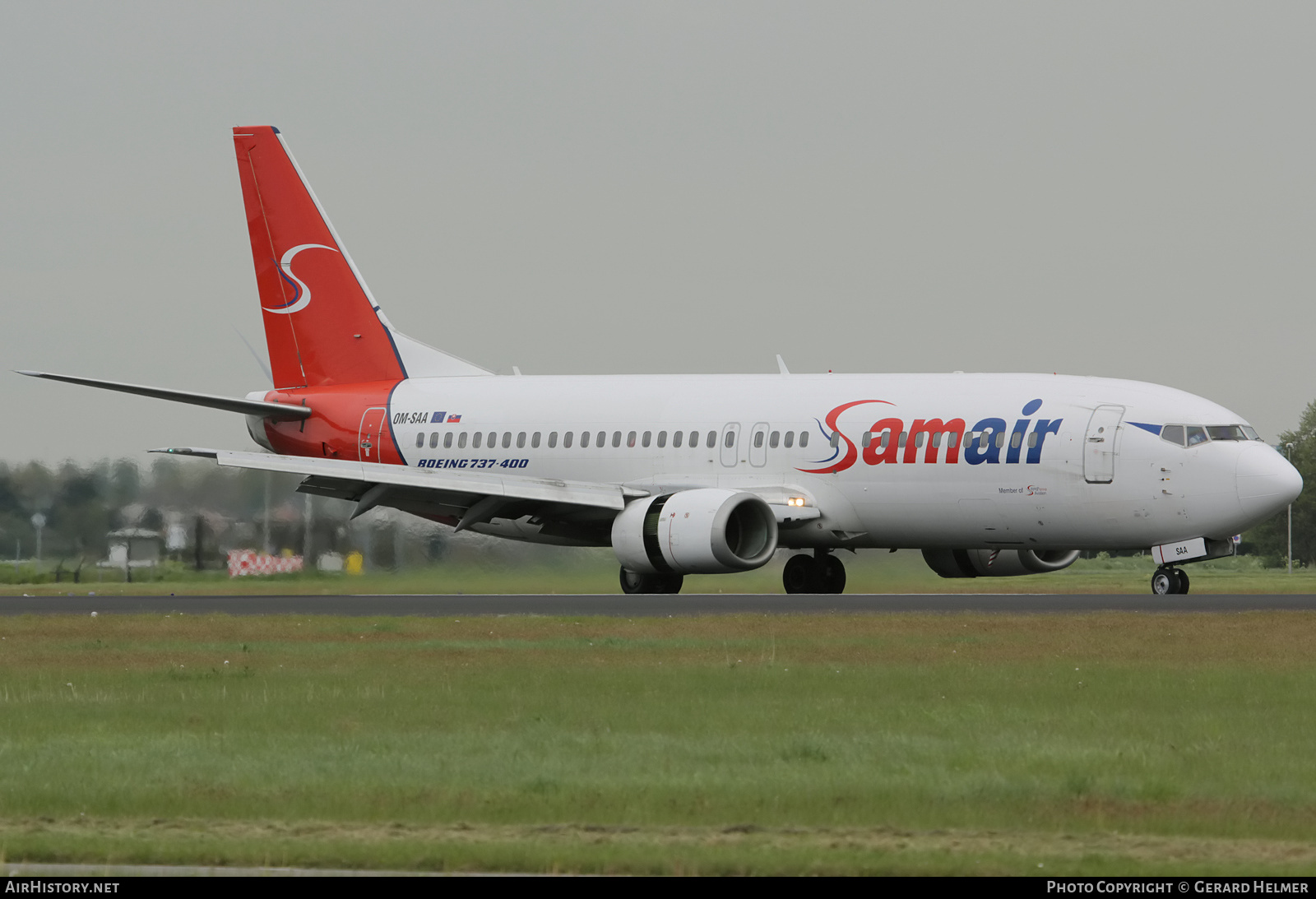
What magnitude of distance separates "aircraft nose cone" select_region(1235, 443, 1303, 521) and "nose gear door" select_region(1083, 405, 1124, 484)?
1929 millimetres

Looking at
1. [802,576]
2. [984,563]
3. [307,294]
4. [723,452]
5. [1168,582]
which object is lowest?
[1168,582]

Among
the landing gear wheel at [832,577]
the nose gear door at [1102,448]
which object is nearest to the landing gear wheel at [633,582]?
the landing gear wheel at [832,577]

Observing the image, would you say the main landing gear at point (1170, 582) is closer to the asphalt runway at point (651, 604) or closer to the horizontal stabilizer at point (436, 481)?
the asphalt runway at point (651, 604)

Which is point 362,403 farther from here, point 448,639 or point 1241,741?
point 1241,741

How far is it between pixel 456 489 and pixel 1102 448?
1126 centimetres

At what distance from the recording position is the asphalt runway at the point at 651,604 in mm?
26453

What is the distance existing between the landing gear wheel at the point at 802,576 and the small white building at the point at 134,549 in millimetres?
12823

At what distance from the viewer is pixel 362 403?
39188mm

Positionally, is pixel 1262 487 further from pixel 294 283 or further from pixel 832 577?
pixel 294 283

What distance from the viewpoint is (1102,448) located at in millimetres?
30141

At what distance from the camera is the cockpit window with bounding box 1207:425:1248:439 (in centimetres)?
2998

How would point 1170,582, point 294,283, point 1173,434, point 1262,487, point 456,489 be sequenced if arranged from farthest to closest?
1. point 294,283
2. point 456,489
3. point 1170,582
4. point 1173,434
5. point 1262,487

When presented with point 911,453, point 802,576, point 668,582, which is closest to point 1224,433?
point 911,453
